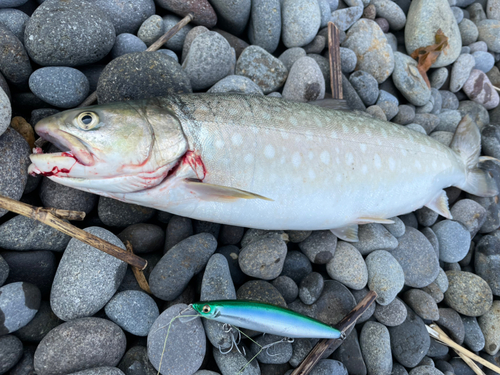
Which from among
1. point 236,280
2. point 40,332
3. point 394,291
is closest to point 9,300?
point 40,332

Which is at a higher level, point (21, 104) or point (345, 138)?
point (345, 138)

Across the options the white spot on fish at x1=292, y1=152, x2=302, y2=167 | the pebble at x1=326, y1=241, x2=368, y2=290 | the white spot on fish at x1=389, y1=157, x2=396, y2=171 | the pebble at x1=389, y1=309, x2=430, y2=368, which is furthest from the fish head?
the pebble at x1=389, y1=309, x2=430, y2=368

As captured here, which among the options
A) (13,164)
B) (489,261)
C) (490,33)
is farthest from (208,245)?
(490,33)

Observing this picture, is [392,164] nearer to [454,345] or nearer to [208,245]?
[208,245]

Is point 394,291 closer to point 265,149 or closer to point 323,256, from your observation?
point 323,256

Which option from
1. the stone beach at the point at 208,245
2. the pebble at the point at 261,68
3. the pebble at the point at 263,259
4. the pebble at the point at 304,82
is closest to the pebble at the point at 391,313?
the stone beach at the point at 208,245

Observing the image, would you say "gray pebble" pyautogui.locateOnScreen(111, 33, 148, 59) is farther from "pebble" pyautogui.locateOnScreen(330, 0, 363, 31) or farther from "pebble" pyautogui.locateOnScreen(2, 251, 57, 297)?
"pebble" pyautogui.locateOnScreen(330, 0, 363, 31)
